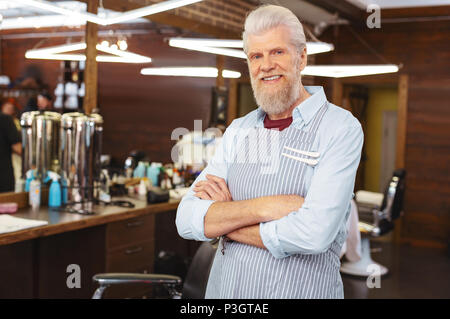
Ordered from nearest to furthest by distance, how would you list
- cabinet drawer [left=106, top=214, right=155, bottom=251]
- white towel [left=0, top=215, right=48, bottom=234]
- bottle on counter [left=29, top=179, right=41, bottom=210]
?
white towel [left=0, top=215, right=48, bottom=234]
cabinet drawer [left=106, top=214, right=155, bottom=251]
bottle on counter [left=29, top=179, right=41, bottom=210]

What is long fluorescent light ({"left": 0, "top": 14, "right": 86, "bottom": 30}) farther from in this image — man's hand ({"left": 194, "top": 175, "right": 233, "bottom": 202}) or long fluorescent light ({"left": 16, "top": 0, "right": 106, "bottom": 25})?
man's hand ({"left": 194, "top": 175, "right": 233, "bottom": 202})

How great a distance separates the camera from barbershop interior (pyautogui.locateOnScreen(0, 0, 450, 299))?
379 cm

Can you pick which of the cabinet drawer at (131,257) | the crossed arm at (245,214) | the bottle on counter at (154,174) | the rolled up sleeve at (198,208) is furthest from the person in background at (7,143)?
the crossed arm at (245,214)

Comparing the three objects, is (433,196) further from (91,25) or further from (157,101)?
(91,25)

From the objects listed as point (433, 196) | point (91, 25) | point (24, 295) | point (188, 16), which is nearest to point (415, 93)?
point (433, 196)

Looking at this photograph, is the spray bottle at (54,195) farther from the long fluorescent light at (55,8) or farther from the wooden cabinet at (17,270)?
the long fluorescent light at (55,8)

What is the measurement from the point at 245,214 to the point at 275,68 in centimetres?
47

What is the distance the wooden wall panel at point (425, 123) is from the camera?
300 inches

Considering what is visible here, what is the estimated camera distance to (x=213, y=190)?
1806mm

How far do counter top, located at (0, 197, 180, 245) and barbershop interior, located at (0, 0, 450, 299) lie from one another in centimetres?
1

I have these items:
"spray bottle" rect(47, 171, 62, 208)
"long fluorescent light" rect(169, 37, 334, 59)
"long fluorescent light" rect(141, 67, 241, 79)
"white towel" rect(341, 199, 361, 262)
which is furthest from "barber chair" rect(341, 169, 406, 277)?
"spray bottle" rect(47, 171, 62, 208)

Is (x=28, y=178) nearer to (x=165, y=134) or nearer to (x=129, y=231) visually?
(x=129, y=231)

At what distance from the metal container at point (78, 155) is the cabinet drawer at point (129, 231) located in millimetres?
303

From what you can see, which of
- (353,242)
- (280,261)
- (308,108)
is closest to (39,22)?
(353,242)
